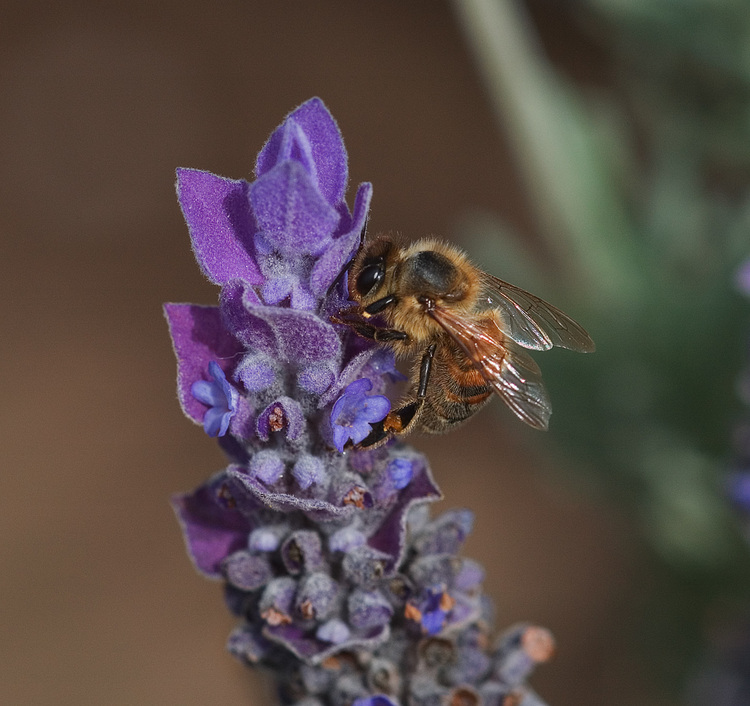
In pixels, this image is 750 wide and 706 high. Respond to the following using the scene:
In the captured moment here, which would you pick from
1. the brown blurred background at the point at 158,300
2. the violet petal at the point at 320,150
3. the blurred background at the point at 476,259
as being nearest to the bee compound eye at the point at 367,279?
the violet petal at the point at 320,150

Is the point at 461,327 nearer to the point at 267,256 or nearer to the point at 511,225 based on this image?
the point at 267,256

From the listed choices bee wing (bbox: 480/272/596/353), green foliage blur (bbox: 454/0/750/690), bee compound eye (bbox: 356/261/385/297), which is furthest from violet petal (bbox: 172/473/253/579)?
green foliage blur (bbox: 454/0/750/690)

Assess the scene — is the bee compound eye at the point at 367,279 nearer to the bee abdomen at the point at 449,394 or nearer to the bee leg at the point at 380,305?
the bee leg at the point at 380,305

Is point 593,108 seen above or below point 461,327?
above

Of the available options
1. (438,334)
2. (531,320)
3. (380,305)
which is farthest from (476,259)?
(380,305)

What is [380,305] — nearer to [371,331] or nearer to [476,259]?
[371,331]

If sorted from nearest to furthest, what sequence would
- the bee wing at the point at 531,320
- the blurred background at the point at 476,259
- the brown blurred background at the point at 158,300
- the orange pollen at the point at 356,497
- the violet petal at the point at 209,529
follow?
the orange pollen at the point at 356,497
the violet petal at the point at 209,529
the bee wing at the point at 531,320
the blurred background at the point at 476,259
the brown blurred background at the point at 158,300

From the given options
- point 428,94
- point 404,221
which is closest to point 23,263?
point 404,221
